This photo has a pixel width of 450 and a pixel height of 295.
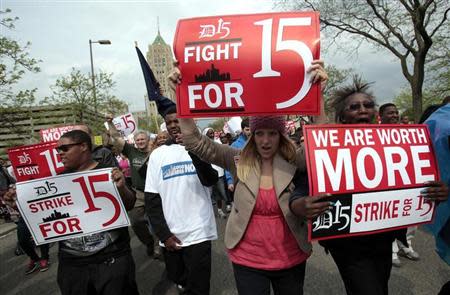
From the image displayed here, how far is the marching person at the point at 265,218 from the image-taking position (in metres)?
2.26

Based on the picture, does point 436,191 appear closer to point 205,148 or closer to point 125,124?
point 205,148

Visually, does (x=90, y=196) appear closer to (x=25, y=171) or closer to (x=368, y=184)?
(x=25, y=171)

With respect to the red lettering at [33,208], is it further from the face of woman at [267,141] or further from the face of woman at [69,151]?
the face of woman at [267,141]

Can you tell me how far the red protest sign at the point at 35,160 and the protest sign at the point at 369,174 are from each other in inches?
115

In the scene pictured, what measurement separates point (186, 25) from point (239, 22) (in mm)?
353

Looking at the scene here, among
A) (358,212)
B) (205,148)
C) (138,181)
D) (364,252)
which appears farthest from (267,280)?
(138,181)

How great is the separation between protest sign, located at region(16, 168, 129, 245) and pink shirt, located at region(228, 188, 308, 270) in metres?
1.01

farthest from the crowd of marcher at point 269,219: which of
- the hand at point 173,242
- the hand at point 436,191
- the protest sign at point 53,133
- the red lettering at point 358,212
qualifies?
the protest sign at point 53,133

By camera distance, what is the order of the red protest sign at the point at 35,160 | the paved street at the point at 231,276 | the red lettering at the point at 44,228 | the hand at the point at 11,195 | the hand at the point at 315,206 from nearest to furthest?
the hand at the point at 315,206
the red lettering at the point at 44,228
the hand at the point at 11,195
the red protest sign at the point at 35,160
the paved street at the point at 231,276

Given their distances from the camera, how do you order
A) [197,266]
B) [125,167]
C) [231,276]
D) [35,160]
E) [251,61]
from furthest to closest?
[125,167] < [231,276] < [35,160] < [197,266] < [251,61]

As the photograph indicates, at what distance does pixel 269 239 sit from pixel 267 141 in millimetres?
659

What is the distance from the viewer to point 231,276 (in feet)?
14.5

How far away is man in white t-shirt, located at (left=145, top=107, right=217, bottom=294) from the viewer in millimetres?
3129

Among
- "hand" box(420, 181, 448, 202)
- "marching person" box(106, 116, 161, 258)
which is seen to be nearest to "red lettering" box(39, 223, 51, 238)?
"marching person" box(106, 116, 161, 258)
